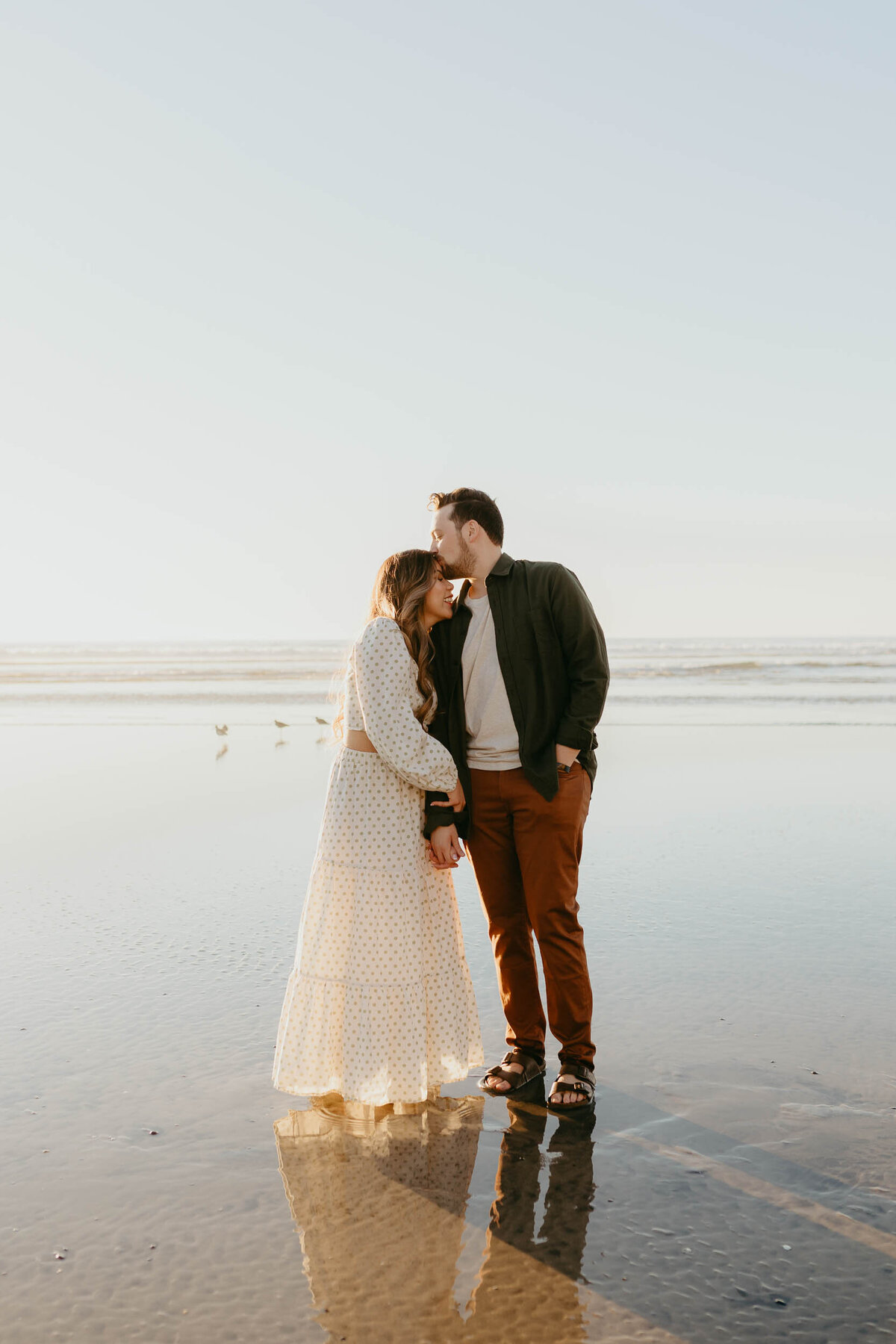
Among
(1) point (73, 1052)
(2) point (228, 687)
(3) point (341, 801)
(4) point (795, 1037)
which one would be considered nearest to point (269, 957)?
(1) point (73, 1052)

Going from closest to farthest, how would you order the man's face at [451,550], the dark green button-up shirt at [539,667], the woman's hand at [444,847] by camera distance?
the woman's hand at [444,847], the dark green button-up shirt at [539,667], the man's face at [451,550]

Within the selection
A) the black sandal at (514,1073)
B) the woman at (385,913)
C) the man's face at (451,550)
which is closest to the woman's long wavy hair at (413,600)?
the woman at (385,913)

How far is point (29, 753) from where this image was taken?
11242 millimetres

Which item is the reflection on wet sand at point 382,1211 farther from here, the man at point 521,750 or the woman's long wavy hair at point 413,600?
the woman's long wavy hair at point 413,600

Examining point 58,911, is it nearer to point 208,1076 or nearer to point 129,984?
point 129,984

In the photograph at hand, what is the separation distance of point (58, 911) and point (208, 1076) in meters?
2.23

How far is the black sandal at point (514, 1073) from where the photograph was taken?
3322 millimetres

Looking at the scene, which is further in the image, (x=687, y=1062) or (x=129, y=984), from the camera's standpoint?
(x=129, y=984)

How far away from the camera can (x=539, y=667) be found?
3.47 metres

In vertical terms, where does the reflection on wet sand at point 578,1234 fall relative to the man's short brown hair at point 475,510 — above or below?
below

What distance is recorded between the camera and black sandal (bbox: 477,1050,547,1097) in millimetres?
3322

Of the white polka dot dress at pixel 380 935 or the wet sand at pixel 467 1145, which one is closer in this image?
the wet sand at pixel 467 1145

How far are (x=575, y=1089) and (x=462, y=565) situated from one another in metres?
1.74

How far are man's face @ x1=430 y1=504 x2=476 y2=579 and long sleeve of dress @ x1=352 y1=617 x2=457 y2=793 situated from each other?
1.25ft
